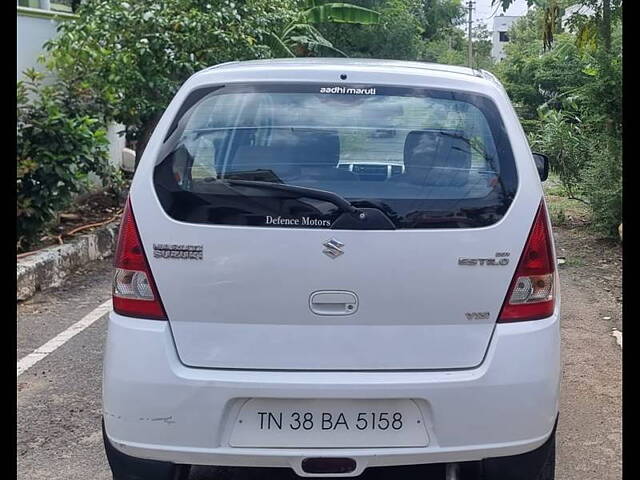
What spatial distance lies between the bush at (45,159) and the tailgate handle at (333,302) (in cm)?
494

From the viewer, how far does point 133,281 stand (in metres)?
2.72

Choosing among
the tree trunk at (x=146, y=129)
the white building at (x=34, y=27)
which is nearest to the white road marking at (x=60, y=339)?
the white building at (x=34, y=27)

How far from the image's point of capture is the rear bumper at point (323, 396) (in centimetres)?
258

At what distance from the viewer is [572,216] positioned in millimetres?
10375

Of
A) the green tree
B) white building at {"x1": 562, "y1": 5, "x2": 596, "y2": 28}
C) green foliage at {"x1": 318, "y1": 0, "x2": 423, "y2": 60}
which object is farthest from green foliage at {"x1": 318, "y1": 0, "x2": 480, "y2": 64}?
the green tree

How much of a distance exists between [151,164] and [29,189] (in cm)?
457

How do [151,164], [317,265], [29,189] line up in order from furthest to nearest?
[29,189] → [151,164] → [317,265]

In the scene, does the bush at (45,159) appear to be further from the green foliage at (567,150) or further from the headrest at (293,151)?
the green foliage at (567,150)

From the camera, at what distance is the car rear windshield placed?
2.66 metres

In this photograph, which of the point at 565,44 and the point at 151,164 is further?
the point at 565,44

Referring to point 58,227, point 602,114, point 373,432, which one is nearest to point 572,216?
point 602,114
